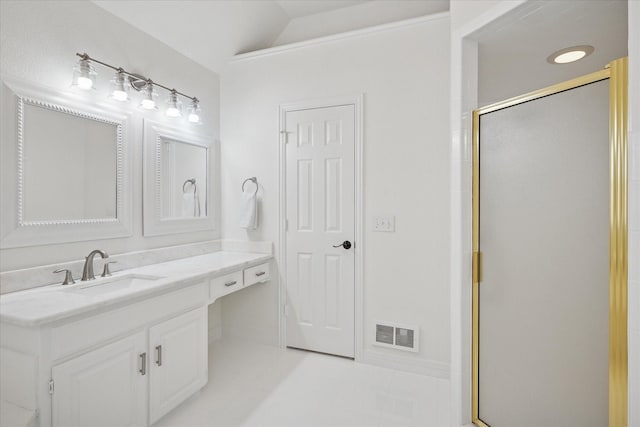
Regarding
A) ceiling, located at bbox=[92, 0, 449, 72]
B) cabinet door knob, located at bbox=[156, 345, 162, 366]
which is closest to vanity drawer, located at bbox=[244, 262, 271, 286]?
cabinet door knob, located at bbox=[156, 345, 162, 366]

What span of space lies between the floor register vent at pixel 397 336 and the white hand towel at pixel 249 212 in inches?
50.2

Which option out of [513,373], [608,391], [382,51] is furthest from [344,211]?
[608,391]

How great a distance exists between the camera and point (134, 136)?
2.30 meters

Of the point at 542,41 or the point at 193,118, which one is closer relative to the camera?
the point at 542,41

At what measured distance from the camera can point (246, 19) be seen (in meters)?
2.79

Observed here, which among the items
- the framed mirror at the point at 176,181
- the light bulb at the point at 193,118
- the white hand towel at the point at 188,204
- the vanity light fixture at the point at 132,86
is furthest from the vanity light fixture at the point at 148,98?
the white hand towel at the point at 188,204

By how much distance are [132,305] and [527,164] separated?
6.54 feet

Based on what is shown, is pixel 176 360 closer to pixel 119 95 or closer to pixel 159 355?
pixel 159 355

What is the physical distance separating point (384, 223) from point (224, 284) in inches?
47.6

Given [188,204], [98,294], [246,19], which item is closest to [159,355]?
[98,294]

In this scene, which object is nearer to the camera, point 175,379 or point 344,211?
point 175,379

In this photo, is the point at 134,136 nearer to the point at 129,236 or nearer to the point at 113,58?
the point at 113,58

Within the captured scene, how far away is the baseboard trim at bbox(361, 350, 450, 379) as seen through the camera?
7.83 ft

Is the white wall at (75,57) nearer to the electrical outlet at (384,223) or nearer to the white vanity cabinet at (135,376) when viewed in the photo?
the white vanity cabinet at (135,376)
